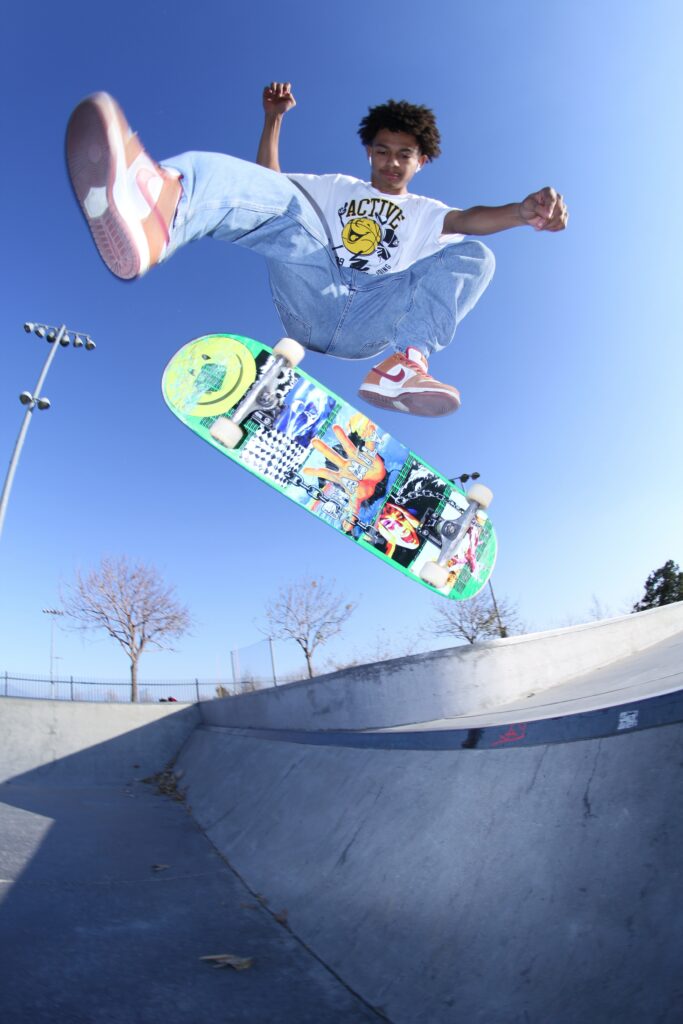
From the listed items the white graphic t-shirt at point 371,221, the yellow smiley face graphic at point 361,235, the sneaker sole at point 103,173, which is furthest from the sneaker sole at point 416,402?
the sneaker sole at point 103,173

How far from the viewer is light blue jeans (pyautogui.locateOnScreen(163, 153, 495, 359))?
2684 mm

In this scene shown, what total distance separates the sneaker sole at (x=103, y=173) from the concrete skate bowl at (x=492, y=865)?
2.93m

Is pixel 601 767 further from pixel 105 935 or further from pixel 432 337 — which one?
pixel 432 337

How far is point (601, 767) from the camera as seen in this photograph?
216 cm

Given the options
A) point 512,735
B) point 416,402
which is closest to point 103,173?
point 416,402

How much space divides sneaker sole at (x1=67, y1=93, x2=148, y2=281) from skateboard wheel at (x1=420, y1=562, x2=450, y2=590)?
3.85m

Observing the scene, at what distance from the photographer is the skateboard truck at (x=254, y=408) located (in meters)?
4.31

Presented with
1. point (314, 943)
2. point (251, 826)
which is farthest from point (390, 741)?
point (314, 943)

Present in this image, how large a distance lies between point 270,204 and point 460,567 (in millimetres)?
3822

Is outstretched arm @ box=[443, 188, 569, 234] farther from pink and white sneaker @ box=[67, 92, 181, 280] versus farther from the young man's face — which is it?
pink and white sneaker @ box=[67, 92, 181, 280]

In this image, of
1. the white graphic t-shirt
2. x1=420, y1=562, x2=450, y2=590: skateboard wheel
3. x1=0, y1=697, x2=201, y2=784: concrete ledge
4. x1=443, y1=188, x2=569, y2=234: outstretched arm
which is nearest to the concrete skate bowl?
x1=420, y1=562, x2=450, y2=590: skateboard wheel

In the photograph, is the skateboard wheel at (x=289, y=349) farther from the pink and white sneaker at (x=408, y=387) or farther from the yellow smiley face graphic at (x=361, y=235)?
the yellow smiley face graphic at (x=361, y=235)

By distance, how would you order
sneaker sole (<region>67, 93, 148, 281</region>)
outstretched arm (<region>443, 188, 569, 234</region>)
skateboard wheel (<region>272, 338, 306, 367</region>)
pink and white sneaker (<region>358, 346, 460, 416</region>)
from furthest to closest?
1. pink and white sneaker (<region>358, 346, 460, 416</region>)
2. skateboard wheel (<region>272, 338, 306, 367</region>)
3. outstretched arm (<region>443, 188, 569, 234</region>)
4. sneaker sole (<region>67, 93, 148, 281</region>)

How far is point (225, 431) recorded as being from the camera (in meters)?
4.33
